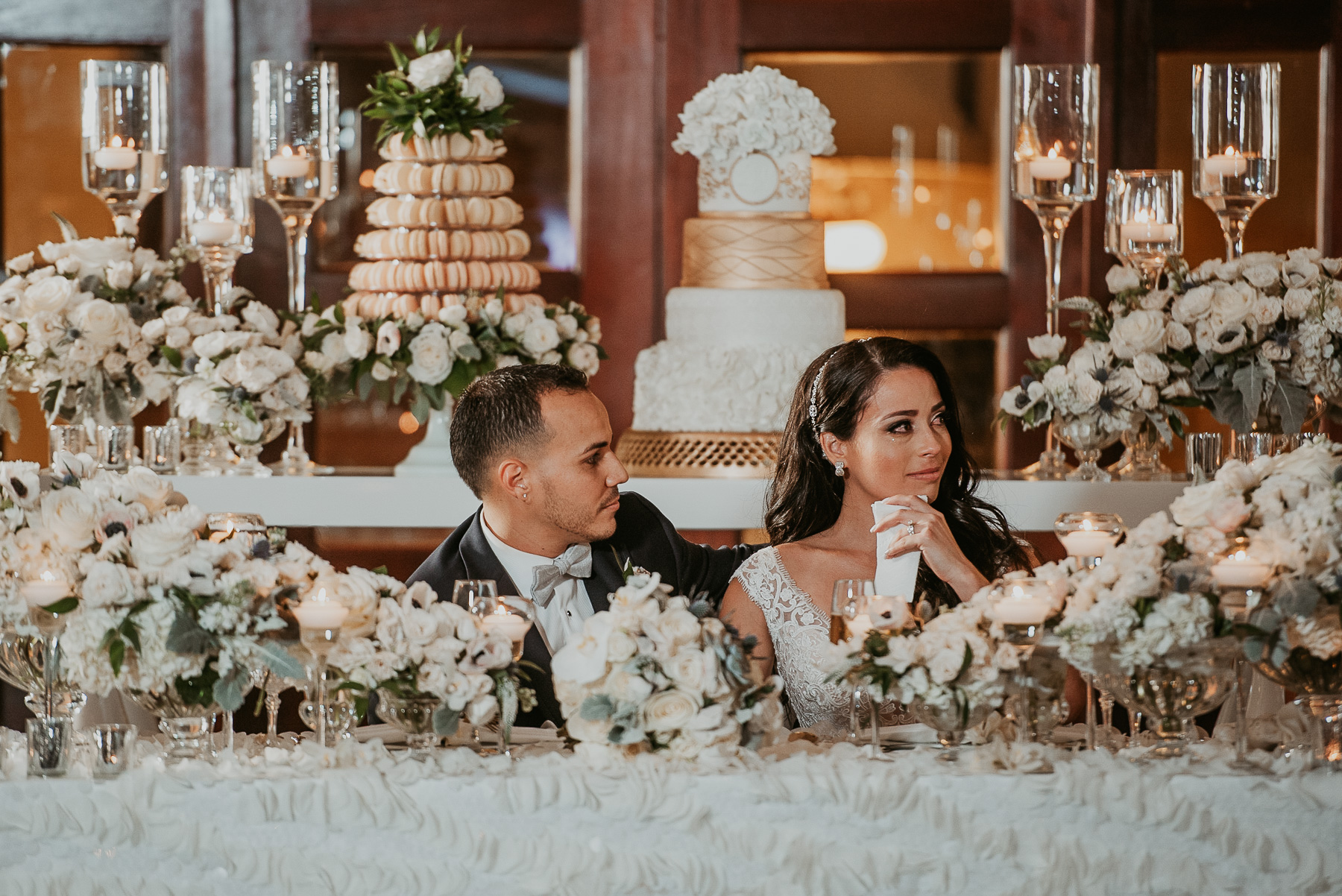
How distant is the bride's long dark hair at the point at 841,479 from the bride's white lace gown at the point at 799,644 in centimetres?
20

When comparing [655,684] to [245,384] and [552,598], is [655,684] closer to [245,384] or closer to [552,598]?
[552,598]

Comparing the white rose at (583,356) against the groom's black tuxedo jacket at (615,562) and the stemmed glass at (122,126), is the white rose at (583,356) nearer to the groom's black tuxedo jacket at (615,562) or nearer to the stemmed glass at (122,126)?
the groom's black tuxedo jacket at (615,562)

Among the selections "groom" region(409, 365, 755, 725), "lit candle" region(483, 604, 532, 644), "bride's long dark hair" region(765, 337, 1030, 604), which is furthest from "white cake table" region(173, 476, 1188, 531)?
"lit candle" region(483, 604, 532, 644)

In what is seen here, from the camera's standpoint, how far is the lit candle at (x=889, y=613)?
81.7 inches

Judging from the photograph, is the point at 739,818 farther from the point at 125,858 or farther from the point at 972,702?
the point at 125,858

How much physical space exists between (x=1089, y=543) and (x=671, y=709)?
2.23ft

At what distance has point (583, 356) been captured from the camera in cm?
389

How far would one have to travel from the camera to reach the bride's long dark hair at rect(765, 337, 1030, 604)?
2.99m

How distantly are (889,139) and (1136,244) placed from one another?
4.47ft

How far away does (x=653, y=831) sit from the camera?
1.98m

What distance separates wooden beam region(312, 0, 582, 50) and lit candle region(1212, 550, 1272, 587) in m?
3.18

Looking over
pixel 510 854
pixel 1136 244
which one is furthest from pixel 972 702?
pixel 1136 244

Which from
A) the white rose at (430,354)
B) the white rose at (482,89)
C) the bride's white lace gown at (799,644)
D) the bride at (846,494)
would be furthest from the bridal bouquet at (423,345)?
the bride's white lace gown at (799,644)

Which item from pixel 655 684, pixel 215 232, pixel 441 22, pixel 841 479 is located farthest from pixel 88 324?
pixel 655 684
